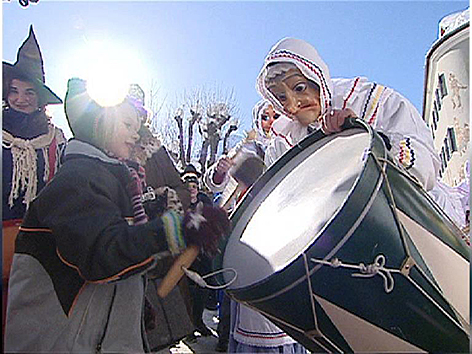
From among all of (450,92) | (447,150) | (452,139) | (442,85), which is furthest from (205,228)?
Answer: (442,85)

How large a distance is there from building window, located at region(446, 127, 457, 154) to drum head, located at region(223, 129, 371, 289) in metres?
7.84

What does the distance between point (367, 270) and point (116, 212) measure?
0.71 metres

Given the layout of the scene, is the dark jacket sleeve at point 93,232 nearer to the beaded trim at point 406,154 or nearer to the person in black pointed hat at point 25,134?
the beaded trim at point 406,154

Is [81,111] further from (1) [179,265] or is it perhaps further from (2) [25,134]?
(2) [25,134]

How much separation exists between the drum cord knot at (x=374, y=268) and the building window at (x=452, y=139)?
8177 millimetres

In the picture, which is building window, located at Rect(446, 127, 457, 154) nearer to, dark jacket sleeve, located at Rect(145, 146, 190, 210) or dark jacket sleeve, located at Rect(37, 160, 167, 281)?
dark jacket sleeve, located at Rect(145, 146, 190, 210)

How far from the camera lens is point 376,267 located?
114 centimetres

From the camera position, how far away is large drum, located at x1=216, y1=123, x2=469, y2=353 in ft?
3.74

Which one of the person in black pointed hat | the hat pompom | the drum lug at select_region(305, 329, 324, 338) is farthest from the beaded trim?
the person in black pointed hat

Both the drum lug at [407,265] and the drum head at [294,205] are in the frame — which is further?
the drum head at [294,205]

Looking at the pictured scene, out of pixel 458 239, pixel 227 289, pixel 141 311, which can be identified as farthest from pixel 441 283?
pixel 141 311

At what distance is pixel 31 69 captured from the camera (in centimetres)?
252

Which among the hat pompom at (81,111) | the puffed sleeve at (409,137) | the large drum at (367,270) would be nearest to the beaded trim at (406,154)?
the puffed sleeve at (409,137)

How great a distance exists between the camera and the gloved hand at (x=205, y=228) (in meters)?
1.26
